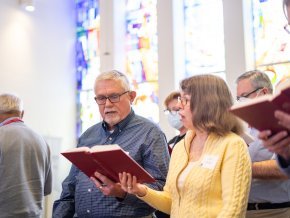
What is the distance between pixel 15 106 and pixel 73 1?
4406 millimetres

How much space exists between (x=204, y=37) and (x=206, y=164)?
4.43m

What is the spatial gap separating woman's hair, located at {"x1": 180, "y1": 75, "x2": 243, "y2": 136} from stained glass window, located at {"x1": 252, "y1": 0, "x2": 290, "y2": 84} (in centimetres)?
347

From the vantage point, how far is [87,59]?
24.1ft

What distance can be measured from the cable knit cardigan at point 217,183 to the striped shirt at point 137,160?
1.00ft

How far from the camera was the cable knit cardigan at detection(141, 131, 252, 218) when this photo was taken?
5.81 feet

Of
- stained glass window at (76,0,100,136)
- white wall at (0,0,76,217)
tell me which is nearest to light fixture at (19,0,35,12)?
white wall at (0,0,76,217)

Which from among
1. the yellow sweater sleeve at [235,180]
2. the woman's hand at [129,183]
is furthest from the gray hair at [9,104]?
the yellow sweater sleeve at [235,180]

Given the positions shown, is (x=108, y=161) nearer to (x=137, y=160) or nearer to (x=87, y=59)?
(x=137, y=160)

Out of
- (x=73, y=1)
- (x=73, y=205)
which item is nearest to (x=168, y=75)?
(x=73, y=1)

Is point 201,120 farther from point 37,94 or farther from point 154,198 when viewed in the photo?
point 37,94

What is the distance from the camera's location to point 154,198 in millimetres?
2098

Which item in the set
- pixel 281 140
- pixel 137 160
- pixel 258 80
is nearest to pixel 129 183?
pixel 137 160

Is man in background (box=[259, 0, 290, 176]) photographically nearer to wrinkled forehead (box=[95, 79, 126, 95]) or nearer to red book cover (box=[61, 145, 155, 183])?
red book cover (box=[61, 145, 155, 183])

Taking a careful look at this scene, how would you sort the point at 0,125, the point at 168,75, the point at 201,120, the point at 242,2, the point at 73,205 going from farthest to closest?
the point at 168,75 → the point at 242,2 → the point at 0,125 → the point at 73,205 → the point at 201,120
